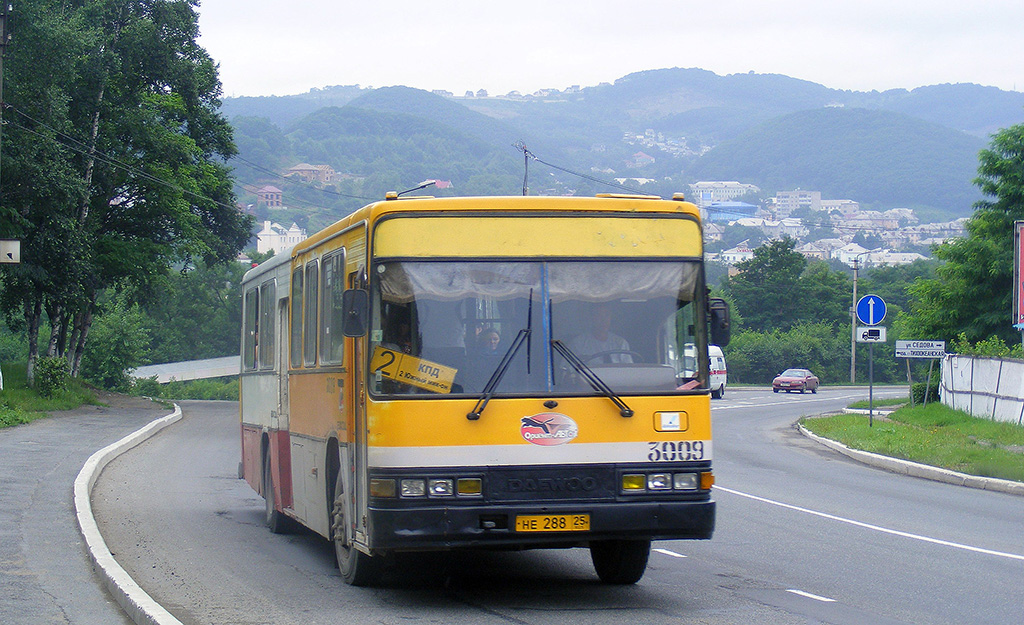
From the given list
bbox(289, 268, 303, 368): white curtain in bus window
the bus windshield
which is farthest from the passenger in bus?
bbox(289, 268, 303, 368): white curtain in bus window

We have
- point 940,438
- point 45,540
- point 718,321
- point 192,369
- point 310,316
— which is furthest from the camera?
point 192,369

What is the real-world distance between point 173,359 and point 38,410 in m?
86.0

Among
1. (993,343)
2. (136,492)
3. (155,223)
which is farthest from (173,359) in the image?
(136,492)

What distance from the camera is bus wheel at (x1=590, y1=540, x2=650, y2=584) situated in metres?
9.05

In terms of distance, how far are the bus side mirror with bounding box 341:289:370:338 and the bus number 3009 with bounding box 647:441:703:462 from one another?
Answer: 2.05 meters

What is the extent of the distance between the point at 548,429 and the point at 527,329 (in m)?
0.68

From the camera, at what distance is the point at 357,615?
805 centimetres

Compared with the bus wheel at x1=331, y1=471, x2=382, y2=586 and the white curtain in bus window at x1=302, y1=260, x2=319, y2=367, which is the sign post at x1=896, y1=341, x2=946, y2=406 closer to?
the white curtain in bus window at x1=302, y1=260, x2=319, y2=367

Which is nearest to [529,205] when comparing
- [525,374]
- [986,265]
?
[525,374]

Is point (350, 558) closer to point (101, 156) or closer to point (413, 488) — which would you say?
point (413, 488)

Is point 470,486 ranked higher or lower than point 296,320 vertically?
lower

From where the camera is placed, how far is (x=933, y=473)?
63.6 ft

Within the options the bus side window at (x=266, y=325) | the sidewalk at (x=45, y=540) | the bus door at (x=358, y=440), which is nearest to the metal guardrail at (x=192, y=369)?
the sidewalk at (x=45, y=540)

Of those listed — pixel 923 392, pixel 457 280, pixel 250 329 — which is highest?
pixel 457 280
